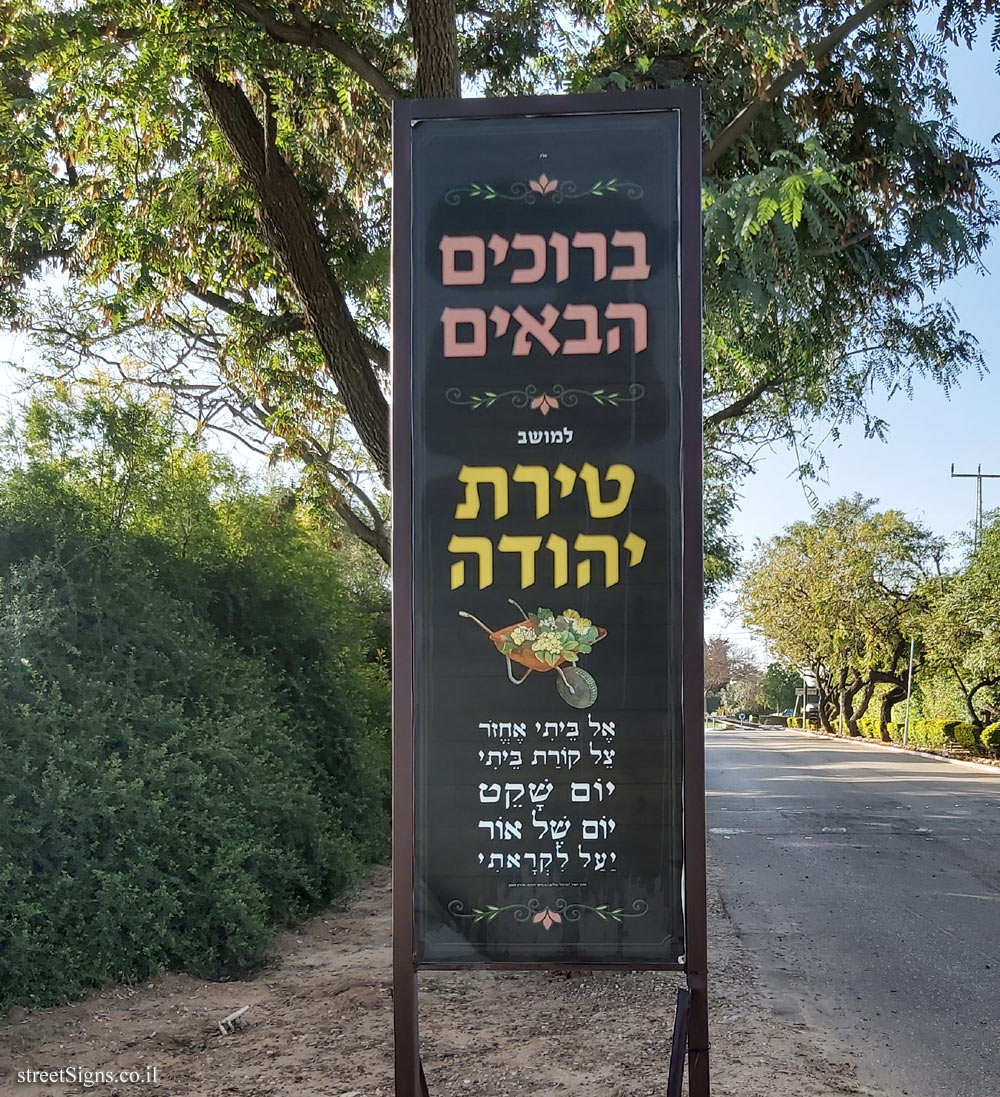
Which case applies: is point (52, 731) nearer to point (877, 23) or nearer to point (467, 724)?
point (467, 724)

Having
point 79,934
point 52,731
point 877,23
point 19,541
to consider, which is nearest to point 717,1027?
point 79,934

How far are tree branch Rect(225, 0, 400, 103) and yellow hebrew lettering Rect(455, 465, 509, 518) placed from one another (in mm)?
5179

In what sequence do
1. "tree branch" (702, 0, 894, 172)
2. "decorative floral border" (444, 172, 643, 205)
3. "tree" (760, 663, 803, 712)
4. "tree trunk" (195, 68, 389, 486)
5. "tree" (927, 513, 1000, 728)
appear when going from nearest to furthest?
"decorative floral border" (444, 172, 643, 205)
"tree branch" (702, 0, 894, 172)
"tree trunk" (195, 68, 389, 486)
"tree" (927, 513, 1000, 728)
"tree" (760, 663, 803, 712)

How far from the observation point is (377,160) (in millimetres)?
9195

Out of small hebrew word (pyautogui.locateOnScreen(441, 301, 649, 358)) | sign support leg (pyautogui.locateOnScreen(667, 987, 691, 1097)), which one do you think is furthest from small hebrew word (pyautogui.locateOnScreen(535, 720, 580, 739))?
small hebrew word (pyautogui.locateOnScreen(441, 301, 649, 358))

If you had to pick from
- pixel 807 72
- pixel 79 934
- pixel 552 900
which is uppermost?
pixel 807 72

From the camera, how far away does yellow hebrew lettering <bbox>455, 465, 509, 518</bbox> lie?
390 centimetres

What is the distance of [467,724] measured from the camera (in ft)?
12.7

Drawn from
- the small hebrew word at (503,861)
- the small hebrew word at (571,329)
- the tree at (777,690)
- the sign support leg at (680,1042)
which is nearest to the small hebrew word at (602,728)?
the small hebrew word at (503,861)

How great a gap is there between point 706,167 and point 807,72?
92cm

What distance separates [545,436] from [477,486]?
300 millimetres

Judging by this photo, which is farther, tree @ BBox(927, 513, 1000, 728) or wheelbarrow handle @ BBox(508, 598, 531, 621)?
tree @ BBox(927, 513, 1000, 728)

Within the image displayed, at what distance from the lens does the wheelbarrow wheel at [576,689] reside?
3857mm

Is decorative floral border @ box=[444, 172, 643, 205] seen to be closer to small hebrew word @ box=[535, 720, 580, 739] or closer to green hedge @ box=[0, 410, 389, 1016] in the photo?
small hebrew word @ box=[535, 720, 580, 739]
